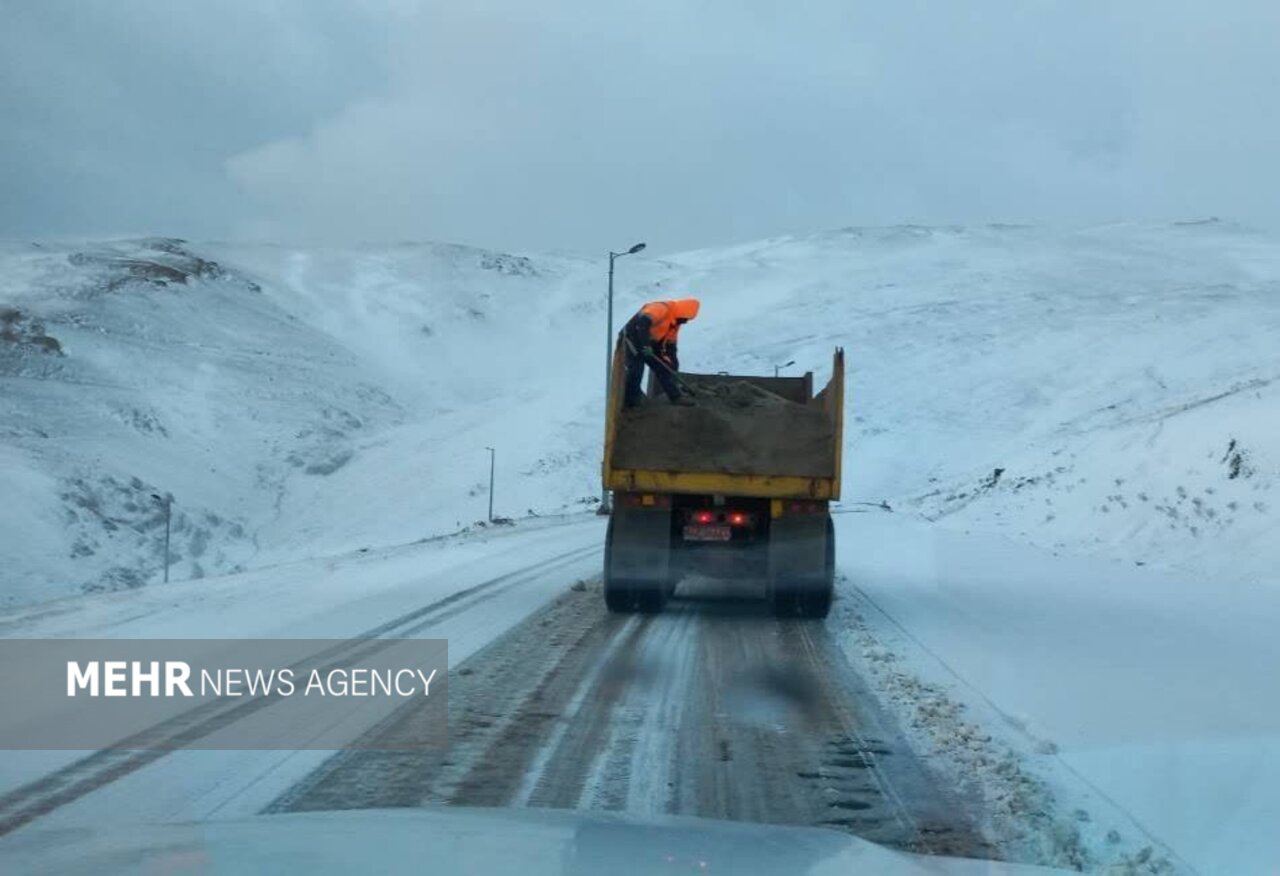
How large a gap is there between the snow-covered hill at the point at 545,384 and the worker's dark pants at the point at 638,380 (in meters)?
7.50

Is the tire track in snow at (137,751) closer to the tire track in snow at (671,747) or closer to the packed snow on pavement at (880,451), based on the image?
the tire track in snow at (671,747)

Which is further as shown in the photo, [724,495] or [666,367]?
[666,367]

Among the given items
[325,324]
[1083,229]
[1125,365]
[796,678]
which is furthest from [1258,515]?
[1083,229]

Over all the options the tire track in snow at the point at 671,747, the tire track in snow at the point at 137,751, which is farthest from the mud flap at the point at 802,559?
the tire track in snow at the point at 137,751

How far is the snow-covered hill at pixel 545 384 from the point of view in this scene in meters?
25.8

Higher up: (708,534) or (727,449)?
(727,449)

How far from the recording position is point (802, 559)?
13.5 metres

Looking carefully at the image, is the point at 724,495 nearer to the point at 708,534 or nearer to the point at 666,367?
the point at 708,534

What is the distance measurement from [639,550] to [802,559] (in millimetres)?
1652

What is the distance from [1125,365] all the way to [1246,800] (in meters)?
55.4

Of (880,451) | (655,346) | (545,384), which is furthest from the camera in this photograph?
(545,384)

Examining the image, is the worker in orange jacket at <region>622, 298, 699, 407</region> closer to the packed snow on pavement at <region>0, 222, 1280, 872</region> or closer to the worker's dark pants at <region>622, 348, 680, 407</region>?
the worker's dark pants at <region>622, 348, 680, 407</region>

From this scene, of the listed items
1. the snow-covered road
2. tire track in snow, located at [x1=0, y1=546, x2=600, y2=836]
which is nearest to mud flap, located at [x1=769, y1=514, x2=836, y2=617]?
the snow-covered road

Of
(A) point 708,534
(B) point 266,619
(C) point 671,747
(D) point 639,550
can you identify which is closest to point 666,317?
(A) point 708,534
